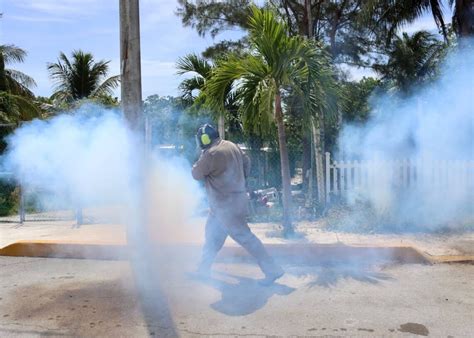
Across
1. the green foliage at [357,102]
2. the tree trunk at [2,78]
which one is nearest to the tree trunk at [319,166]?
the green foliage at [357,102]

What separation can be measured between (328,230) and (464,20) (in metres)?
7.50

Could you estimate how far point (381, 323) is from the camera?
391cm

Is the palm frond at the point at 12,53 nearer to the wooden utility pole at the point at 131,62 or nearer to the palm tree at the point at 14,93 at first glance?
the palm tree at the point at 14,93

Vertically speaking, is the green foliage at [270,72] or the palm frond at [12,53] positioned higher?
the palm frond at [12,53]

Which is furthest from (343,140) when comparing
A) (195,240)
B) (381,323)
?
(381,323)

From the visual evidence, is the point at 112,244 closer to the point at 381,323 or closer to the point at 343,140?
the point at 381,323

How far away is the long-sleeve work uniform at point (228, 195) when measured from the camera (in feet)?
16.3

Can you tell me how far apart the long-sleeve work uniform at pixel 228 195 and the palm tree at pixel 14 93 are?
32.6 ft

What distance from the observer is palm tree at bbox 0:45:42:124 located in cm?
1384

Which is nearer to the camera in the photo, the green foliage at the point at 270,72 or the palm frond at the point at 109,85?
the green foliage at the point at 270,72

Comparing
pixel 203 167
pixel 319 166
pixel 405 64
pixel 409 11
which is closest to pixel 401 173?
pixel 319 166

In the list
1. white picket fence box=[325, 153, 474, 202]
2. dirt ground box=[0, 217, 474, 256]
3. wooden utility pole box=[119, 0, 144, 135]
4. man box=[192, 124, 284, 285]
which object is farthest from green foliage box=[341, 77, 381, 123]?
man box=[192, 124, 284, 285]

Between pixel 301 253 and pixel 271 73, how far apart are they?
95.5 inches

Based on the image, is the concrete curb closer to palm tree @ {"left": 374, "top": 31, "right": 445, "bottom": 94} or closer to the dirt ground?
the dirt ground
